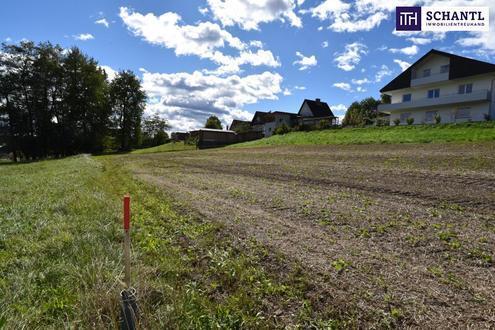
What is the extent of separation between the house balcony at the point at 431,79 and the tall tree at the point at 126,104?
4605cm

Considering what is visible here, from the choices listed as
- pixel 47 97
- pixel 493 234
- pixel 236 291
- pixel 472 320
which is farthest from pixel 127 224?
pixel 47 97

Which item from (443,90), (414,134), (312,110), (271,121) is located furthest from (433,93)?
(271,121)

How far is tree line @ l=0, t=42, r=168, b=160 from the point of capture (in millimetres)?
39750

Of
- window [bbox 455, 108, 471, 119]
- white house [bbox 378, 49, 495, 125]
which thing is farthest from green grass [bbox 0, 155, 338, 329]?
window [bbox 455, 108, 471, 119]

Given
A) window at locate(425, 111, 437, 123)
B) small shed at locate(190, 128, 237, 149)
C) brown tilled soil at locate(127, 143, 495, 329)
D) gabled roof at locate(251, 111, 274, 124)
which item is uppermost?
gabled roof at locate(251, 111, 274, 124)

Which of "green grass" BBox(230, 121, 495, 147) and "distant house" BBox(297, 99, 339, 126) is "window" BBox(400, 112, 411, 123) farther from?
"distant house" BBox(297, 99, 339, 126)

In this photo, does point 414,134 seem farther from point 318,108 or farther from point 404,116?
point 318,108


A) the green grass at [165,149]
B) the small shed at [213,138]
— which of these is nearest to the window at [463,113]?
the small shed at [213,138]

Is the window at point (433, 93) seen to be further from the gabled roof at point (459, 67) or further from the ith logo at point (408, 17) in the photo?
the ith logo at point (408, 17)

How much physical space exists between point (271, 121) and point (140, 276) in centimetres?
6467

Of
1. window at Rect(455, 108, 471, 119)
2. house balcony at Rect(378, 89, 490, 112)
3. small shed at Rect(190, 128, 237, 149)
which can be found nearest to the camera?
house balcony at Rect(378, 89, 490, 112)

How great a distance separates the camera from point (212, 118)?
8731 centimetres

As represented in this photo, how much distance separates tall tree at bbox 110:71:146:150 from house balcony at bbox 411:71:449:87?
151 ft

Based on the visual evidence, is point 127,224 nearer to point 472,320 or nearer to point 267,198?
point 472,320
